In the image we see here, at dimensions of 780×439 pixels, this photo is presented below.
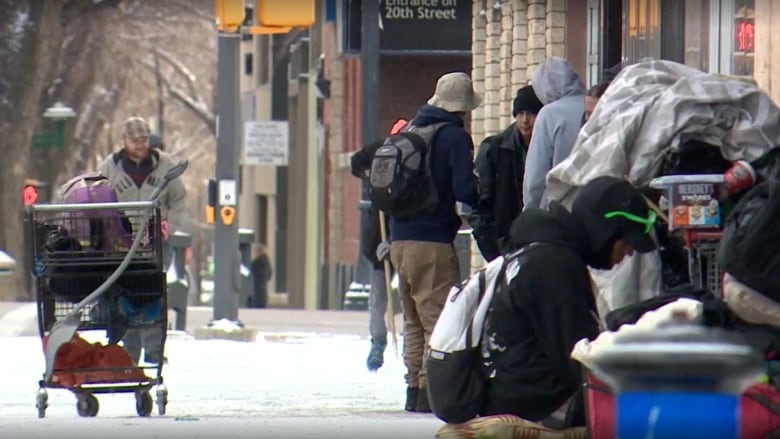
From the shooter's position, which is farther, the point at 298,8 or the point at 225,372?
the point at 298,8

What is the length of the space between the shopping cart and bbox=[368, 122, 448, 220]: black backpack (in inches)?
44.5

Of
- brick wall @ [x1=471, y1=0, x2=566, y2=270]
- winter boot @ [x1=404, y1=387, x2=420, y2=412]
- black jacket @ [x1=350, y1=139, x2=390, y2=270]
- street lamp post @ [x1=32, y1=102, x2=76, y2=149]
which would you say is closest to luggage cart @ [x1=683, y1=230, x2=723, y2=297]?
winter boot @ [x1=404, y1=387, x2=420, y2=412]

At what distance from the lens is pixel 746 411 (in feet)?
24.8

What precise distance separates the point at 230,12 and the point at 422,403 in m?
8.23

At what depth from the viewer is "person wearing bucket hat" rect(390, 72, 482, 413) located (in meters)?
11.3

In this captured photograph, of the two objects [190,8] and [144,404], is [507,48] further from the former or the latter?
[190,8]

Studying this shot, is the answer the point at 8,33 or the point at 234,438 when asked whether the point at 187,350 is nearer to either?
the point at 234,438

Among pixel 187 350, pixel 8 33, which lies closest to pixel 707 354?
pixel 187 350

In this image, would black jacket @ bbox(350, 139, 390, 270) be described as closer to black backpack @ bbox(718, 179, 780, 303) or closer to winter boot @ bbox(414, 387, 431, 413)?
winter boot @ bbox(414, 387, 431, 413)

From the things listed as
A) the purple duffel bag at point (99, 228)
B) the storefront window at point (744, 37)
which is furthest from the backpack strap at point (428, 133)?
the storefront window at point (744, 37)

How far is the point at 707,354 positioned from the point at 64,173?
35330 millimetres

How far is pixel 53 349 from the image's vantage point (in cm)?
1120

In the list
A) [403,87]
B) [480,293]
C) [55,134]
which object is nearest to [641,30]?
[480,293]

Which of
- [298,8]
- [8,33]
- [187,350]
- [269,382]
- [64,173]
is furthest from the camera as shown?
[64,173]
